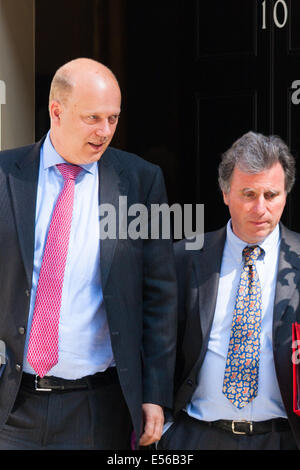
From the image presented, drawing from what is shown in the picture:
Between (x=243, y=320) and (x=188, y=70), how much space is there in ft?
7.88

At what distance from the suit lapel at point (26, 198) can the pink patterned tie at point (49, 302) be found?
6 cm

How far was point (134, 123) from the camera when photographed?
205 inches

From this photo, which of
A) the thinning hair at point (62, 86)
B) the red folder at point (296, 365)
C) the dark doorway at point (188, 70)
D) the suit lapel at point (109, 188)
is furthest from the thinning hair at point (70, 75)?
the dark doorway at point (188, 70)

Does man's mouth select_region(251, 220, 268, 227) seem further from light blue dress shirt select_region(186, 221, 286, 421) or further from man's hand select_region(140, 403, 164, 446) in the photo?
man's hand select_region(140, 403, 164, 446)

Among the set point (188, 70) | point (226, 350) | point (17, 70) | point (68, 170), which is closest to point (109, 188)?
point (68, 170)

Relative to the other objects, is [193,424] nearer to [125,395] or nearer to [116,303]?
[125,395]

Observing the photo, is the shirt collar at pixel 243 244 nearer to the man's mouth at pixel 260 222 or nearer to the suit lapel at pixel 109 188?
the man's mouth at pixel 260 222

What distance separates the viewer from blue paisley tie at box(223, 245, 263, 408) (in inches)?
113

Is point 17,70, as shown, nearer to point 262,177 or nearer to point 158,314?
point 262,177

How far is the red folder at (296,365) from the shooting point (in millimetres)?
2725

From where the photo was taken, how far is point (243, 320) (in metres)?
2.91

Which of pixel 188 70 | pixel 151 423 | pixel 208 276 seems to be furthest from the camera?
pixel 188 70

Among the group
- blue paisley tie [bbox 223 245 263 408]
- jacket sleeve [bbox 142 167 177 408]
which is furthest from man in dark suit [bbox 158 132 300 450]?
jacket sleeve [bbox 142 167 177 408]

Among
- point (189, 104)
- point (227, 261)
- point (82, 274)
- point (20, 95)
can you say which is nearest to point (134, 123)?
point (189, 104)
